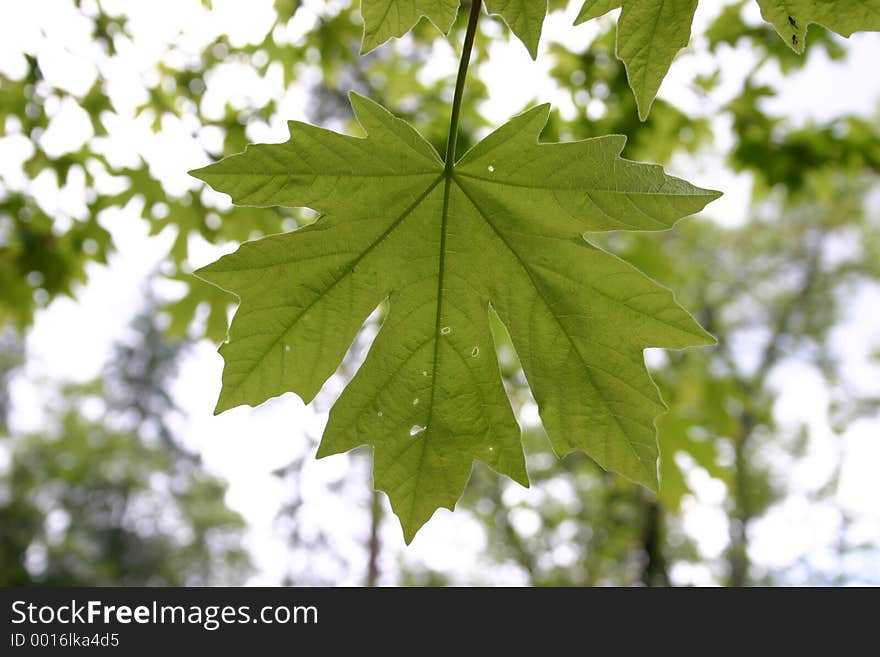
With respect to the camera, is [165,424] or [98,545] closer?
[98,545]

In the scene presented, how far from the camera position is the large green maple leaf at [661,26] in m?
1.15

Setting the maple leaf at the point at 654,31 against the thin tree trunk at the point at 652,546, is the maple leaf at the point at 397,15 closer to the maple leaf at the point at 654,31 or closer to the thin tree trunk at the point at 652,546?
the maple leaf at the point at 654,31

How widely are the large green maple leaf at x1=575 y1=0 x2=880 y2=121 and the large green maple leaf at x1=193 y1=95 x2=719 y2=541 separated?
0.47 feet

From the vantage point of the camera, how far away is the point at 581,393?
1393mm

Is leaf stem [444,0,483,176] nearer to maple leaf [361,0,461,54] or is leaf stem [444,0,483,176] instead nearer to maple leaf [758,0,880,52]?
maple leaf [361,0,461,54]

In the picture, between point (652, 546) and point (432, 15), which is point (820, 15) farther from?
point (652, 546)

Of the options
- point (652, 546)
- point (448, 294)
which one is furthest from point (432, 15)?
point (652, 546)

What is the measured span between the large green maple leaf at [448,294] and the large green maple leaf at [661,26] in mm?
145

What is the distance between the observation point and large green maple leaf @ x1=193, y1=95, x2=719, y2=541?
1358mm

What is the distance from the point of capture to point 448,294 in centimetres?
149

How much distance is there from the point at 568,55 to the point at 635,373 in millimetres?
2851

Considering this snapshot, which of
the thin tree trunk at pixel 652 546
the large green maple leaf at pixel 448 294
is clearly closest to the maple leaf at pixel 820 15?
the large green maple leaf at pixel 448 294
